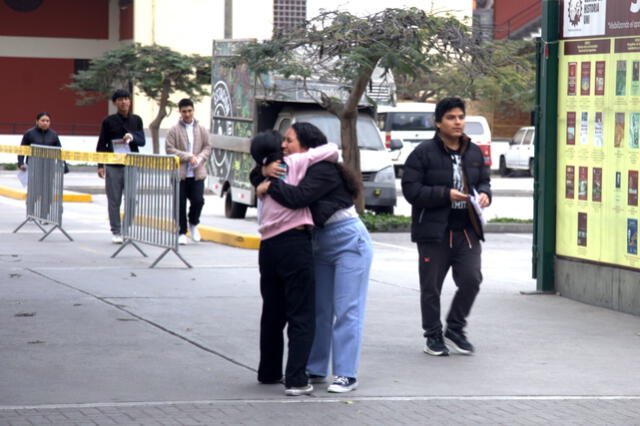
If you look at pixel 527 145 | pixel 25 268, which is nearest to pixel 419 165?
pixel 25 268

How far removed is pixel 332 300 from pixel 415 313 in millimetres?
3166

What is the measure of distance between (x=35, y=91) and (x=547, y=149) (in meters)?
33.8

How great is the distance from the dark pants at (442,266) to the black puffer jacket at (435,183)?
0.08m

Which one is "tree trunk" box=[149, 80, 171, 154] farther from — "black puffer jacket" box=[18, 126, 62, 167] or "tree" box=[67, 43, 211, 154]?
"black puffer jacket" box=[18, 126, 62, 167]

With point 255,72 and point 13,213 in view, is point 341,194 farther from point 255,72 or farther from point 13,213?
point 13,213

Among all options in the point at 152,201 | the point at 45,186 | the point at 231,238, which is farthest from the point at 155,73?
the point at 152,201

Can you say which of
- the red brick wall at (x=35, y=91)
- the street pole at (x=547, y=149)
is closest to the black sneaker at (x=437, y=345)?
the street pole at (x=547, y=149)

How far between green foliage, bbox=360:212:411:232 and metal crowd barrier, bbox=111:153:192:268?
16.0 ft

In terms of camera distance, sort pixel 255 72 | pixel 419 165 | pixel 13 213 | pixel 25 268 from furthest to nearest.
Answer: pixel 13 213 < pixel 255 72 < pixel 25 268 < pixel 419 165

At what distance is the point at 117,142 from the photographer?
50.5 feet

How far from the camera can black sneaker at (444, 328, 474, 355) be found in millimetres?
8688

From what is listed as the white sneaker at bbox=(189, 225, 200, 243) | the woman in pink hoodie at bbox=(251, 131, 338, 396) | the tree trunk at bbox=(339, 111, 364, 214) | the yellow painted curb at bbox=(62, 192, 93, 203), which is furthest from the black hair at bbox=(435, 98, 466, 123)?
the yellow painted curb at bbox=(62, 192, 93, 203)

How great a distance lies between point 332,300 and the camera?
24.6ft

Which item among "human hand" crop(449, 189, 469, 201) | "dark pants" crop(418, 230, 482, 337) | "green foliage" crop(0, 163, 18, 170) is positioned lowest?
"dark pants" crop(418, 230, 482, 337)
